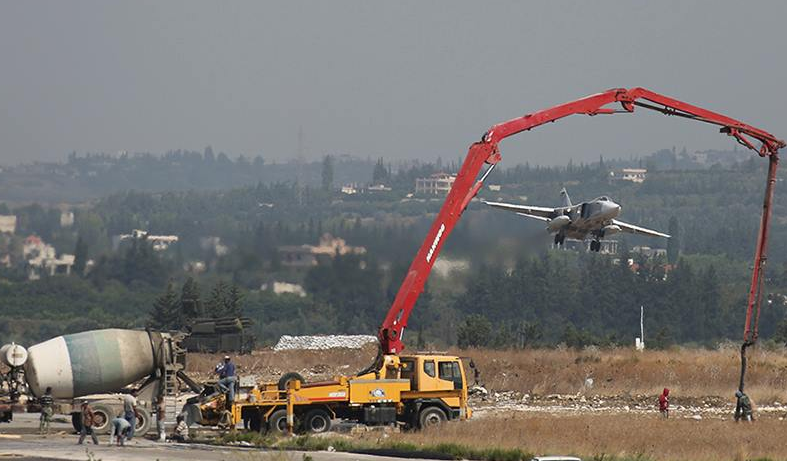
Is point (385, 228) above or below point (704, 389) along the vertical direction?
above

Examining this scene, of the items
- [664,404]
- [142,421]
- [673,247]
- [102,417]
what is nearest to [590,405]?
[664,404]

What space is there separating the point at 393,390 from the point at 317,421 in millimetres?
2086

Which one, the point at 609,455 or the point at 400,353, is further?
the point at 400,353

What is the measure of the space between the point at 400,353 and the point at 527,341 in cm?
4768

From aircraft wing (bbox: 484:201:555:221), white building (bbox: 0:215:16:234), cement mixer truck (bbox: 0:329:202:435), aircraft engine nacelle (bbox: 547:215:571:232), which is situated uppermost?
aircraft wing (bbox: 484:201:555:221)

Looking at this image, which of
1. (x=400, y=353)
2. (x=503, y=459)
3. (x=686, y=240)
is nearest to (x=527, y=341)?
(x=400, y=353)

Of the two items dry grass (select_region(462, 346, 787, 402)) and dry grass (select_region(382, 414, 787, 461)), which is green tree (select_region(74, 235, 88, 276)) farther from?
dry grass (select_region(382, 414, 787, 461))

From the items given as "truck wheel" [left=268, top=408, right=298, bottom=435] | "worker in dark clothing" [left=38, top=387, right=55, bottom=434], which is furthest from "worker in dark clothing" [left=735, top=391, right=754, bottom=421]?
"worker in dark clothing" [left=38, top=387, right=55, bottom=434]

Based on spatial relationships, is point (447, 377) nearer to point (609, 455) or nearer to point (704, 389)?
point (609, 455)

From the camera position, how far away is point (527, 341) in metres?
86.9

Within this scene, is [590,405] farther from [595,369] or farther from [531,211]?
[531,211]

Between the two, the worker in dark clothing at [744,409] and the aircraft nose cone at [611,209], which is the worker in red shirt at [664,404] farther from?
the aircraft nose cone at [611,209]

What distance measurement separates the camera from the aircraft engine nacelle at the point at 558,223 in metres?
59.7

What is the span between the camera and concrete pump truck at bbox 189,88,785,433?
36.5 meters
